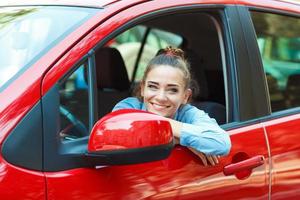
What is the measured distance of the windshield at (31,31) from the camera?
90.5 inches

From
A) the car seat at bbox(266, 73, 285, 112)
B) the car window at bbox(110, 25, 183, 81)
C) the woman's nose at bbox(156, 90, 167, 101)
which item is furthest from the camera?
the car window at bbox(110, 25, 183, 81)

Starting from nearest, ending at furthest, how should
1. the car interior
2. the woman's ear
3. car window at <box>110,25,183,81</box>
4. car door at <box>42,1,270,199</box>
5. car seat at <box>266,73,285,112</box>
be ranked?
car door at <box>42,1,270,199</box> < the woman's ear < the car interior < car seat at <box>266,73,285,112</box> < car window at <box>110,25,183,81</box>

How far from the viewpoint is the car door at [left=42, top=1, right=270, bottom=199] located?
2.16m

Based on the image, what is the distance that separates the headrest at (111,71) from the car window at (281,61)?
0.86 m

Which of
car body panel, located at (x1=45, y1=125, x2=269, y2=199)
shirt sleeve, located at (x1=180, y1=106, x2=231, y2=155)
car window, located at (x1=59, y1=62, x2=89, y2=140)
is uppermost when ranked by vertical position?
car window, located at (x1=59, y1=62, x2=89, y2=140)

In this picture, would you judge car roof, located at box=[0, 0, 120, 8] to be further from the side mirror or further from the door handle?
the door handle

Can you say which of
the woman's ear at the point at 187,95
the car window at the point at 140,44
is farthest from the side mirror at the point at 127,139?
the car window at the point at 140,44

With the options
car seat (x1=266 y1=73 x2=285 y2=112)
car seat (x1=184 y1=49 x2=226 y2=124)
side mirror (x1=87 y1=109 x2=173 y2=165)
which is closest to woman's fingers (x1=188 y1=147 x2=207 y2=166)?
side mirror (x1=87 y1=109 x2=173 y2=165)

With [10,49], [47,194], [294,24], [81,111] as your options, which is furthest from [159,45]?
[47,194]

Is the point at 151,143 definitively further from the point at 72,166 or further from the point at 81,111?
the point at 81,111

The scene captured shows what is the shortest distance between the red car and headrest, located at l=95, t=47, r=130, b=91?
52 cm

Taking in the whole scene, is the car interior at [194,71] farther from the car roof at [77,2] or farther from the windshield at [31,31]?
the windshield at [31,31]

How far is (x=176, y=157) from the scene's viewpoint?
97.2 inches

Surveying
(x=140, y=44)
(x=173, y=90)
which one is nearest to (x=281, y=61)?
(x=140, y=44)
